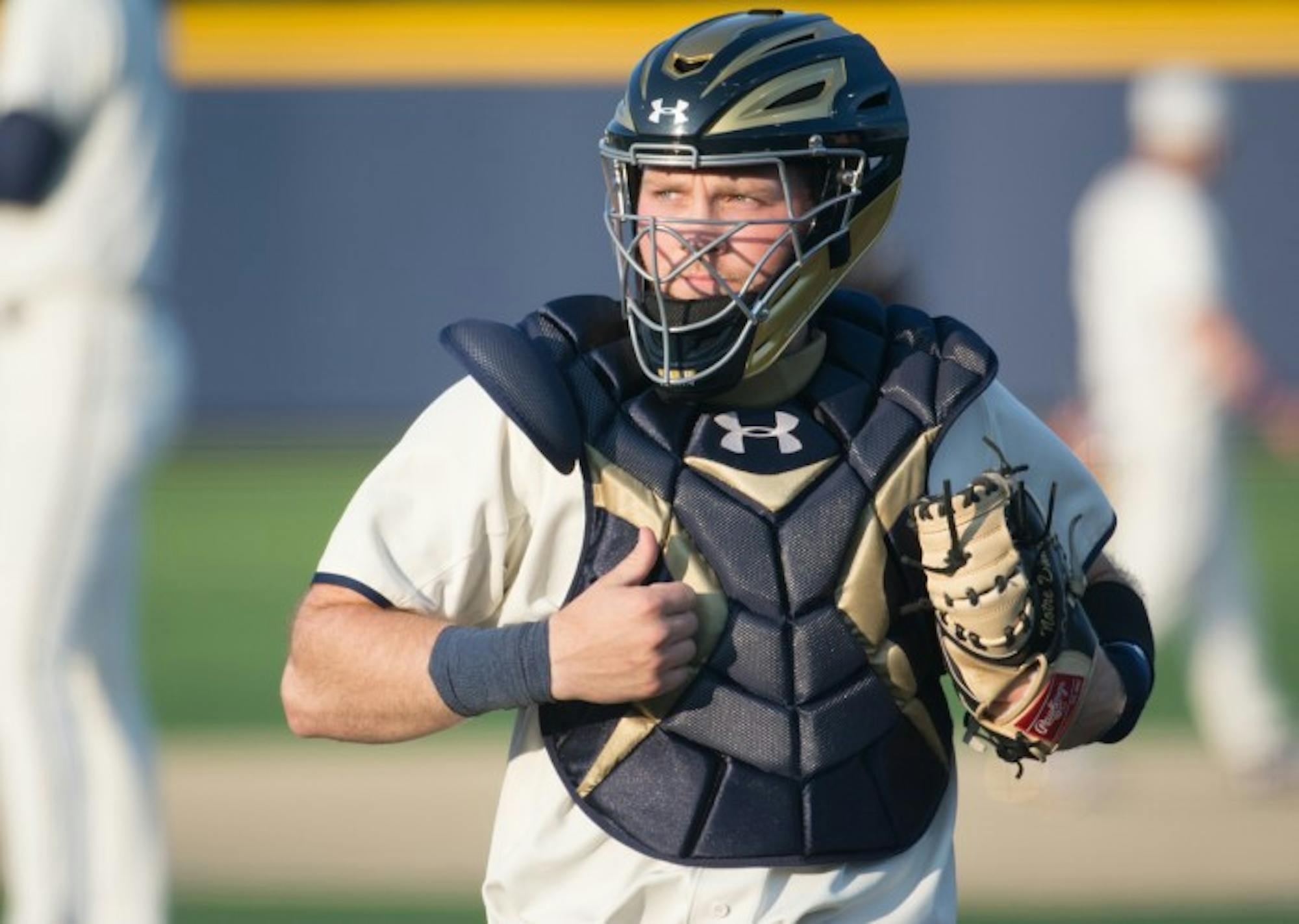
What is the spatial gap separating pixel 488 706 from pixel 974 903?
3.78 metres

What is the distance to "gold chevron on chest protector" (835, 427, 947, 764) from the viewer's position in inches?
108

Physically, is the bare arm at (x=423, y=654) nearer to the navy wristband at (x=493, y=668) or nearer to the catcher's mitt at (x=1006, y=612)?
the navy wristband at (x=493, y=668)

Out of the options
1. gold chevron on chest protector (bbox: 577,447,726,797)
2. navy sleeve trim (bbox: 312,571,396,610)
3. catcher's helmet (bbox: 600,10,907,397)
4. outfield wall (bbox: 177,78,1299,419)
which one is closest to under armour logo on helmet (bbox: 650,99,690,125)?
catcher's helmet (bbox: 600,10,907,397)

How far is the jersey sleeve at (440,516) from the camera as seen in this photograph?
2.72 metres

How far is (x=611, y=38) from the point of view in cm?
1906

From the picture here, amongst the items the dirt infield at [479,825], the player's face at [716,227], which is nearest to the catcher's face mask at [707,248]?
the player's face at [716,227]

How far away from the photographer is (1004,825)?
24.0 feet

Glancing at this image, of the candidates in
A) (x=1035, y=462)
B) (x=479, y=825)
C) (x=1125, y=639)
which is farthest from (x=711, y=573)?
(x=479, y=825)

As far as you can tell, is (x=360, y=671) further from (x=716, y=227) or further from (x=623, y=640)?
(x=716, y=227)

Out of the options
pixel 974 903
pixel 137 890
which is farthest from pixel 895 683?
pixel 974 903

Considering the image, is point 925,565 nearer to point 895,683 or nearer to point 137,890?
point 895,683

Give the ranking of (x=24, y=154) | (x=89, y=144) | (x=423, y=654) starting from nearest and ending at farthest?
(x=423, y=654) < (x=24, y=154) < (x=89, y=144)

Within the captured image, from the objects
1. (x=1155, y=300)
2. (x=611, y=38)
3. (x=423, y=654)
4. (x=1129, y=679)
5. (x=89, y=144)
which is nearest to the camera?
(x=423, y=654)

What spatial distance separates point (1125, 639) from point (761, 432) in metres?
0.60
